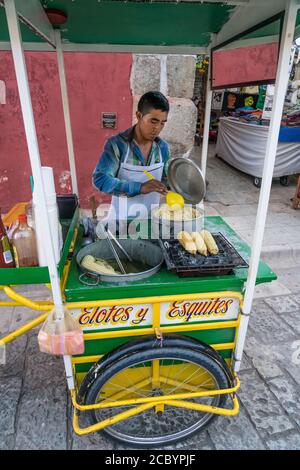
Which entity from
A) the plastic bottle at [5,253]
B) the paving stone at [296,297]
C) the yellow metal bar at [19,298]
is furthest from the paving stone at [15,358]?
the paving stone at [296,297]

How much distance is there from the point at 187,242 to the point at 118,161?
86 centimetres

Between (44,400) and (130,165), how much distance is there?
1.77 m

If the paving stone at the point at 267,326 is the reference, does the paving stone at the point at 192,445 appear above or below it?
above

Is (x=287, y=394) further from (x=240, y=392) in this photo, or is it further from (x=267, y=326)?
(x=267, y=326)

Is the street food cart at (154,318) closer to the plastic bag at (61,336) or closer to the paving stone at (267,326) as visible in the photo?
the plastic bag at (61,336)

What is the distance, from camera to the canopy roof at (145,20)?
145cm

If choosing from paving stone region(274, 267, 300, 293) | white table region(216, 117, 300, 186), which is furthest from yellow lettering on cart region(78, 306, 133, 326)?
white table region(216, 117, 300, 186)

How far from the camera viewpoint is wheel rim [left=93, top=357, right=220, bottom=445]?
187 centimetres

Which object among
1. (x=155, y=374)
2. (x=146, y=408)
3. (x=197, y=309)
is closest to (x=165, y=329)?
(x=197, y=309)

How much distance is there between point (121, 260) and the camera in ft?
6.49

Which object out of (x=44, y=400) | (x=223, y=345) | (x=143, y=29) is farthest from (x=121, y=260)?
(x=143, y=29)

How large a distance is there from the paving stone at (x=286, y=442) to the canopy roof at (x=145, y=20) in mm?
2313

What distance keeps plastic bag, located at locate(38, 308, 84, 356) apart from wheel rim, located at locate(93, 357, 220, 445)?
498 mm

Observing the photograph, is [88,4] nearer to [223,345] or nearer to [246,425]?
[223,345]
